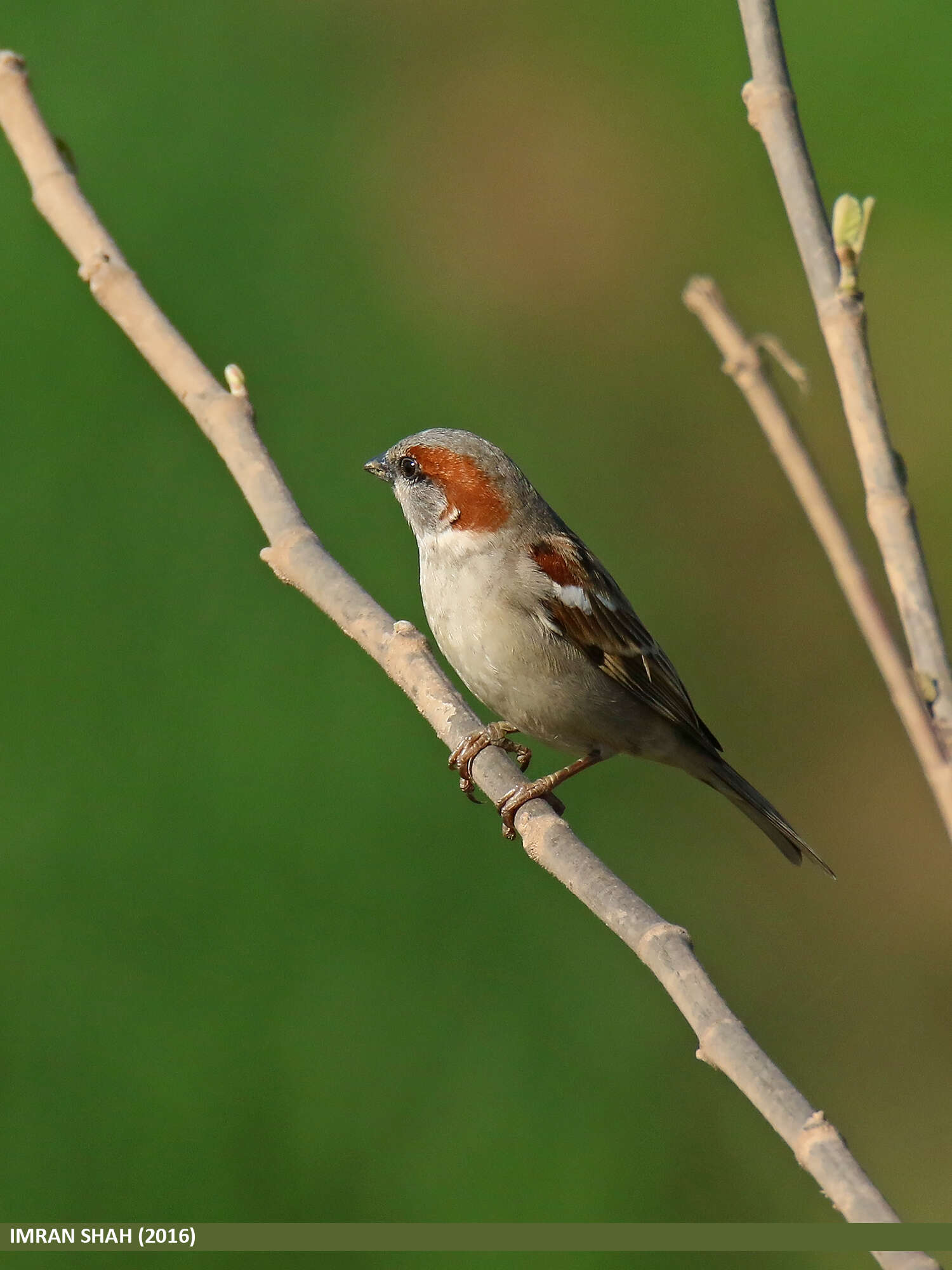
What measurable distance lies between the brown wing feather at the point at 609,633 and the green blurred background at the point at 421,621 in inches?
78.4

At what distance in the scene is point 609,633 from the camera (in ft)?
12.8

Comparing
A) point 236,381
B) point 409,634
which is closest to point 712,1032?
point 409,634

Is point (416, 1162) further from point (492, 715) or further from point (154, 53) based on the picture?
point (154, 53)

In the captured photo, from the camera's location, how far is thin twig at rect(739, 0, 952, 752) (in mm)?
1505

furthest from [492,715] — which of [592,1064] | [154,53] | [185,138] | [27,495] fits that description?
[154,53]

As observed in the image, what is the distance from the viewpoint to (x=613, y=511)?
762cm

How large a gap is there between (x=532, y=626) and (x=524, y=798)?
0.86 metres

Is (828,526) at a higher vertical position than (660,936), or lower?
higher

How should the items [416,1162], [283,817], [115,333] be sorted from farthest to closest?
[115,333] < [283,817] < [416,1162]

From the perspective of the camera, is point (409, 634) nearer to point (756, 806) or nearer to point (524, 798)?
point (524, 798)

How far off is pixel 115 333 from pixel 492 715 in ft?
9.16

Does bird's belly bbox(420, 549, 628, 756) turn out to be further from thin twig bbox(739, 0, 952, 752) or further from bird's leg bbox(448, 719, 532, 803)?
thin twig bbox(739, 0, 952, 752)

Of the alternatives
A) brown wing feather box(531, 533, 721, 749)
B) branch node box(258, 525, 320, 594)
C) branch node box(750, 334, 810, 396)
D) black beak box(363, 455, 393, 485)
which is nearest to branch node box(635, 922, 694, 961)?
branch node box(750, 334, 810, 396)

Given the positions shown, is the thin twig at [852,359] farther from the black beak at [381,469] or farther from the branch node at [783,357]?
the black beak at [381,469]
